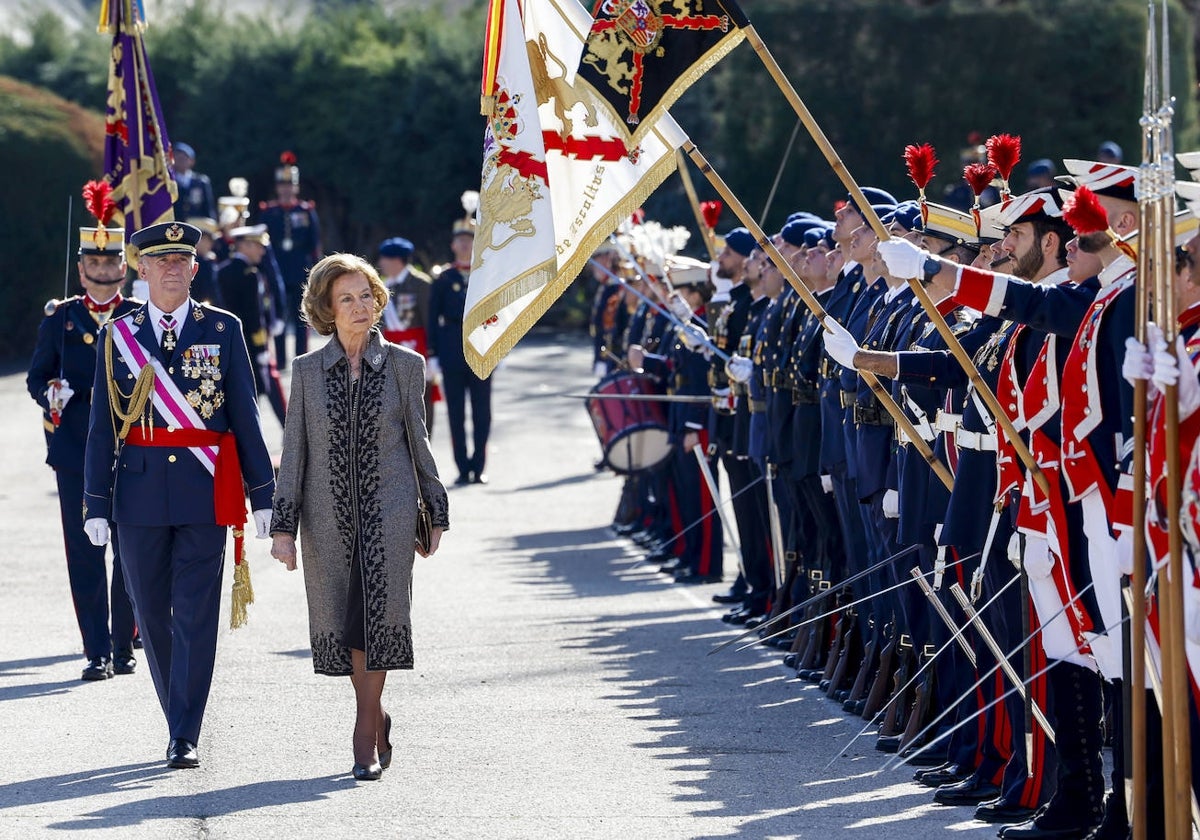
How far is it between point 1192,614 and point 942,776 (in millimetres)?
1952

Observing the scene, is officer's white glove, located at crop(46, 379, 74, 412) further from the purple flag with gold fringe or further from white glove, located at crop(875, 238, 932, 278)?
white glove, located at crop(875, 238, 932, 278)

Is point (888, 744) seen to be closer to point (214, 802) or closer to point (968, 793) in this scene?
point (968, 793)

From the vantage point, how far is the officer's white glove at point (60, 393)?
9.62 meters

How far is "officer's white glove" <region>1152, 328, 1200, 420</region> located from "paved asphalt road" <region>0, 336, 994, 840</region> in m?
1.73

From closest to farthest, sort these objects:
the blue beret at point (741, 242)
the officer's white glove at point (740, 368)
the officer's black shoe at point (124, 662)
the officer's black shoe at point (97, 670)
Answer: the officer's black shoe at point (97, 670) → the officer's black shoe at point (124, 662) → the officer's white glove at point (740, 368) → the blue beret at point (741, 242)

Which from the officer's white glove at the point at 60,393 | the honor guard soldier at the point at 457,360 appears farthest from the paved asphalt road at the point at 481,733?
the honor guard soldier at the point at 457,360

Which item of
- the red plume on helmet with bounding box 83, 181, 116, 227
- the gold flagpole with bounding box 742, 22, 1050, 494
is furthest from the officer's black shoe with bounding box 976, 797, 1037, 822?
the red plume on helmet with bounding box 83, 181, 116, 227

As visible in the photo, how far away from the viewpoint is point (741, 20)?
7.44 m

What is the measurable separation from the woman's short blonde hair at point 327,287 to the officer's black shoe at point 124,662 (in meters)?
2.72

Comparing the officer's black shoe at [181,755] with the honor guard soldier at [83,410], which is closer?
the officer's black shoe at [181,755]

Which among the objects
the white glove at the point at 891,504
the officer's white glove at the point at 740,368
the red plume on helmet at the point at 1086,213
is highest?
the red plume on helmet at the point at 1086,213

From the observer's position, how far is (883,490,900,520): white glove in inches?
316

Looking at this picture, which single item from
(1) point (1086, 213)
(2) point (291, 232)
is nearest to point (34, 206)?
(2) point (291, 232)

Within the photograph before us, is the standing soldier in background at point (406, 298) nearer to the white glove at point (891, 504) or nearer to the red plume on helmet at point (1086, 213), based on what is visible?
the white glove at point (891, 504)
